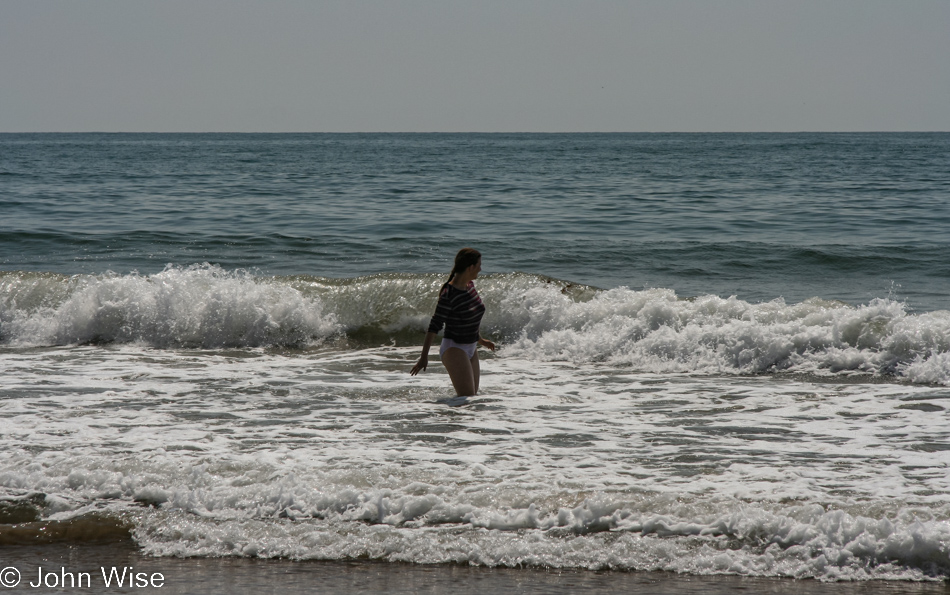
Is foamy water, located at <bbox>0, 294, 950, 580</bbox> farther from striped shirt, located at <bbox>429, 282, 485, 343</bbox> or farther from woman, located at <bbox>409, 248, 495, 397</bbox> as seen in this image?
striped shirt, located at <bbox>429, 282, 485, 343</bbox>

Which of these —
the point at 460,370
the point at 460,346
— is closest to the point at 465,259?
the point at 460,346

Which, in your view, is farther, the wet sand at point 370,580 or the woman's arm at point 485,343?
the woman's arm at point 485,343

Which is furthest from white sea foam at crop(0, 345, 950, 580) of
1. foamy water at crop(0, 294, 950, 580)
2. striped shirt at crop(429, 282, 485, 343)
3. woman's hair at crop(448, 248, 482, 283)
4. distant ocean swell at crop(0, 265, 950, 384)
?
woman's hair at crop(448, 248, 482, 283)

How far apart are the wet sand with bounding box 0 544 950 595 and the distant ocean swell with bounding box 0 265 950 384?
529 cm

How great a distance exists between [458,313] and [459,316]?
0.03 meters

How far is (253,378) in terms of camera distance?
30.3ft

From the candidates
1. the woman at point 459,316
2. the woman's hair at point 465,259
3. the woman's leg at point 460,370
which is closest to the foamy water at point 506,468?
the woman's leg at point 460,370

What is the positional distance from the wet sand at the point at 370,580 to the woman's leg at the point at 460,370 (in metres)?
3.24

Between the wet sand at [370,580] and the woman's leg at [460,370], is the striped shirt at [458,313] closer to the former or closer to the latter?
the woman's leg at [460,370]

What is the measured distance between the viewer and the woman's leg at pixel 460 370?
7848mm

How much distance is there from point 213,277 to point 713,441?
8.60 m

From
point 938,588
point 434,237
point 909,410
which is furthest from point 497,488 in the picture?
point 434,237

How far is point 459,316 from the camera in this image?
25.2 ft

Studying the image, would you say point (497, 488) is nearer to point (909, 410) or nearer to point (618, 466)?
point (618, 466)
